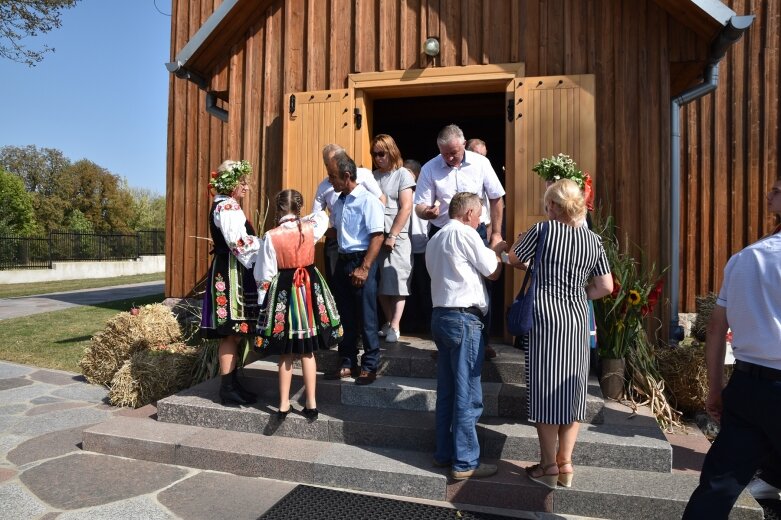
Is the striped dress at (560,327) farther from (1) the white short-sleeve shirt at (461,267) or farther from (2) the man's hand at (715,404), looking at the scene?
(2) the man's hand at (715,404)

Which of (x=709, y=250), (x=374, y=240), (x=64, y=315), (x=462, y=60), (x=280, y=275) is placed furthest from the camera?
(x=64, y=315)

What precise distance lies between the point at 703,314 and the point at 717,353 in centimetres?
514

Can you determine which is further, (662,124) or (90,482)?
(662,124)

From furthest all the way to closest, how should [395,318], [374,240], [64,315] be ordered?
1. [64,315]
2. [395,318]
3. [374,240]

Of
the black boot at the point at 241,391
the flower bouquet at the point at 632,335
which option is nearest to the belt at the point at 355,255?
the black boot at the point at 241,391

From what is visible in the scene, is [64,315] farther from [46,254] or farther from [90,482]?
[46,254]

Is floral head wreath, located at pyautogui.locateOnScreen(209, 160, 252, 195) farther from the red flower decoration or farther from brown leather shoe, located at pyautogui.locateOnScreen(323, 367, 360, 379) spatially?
the red flower decoration

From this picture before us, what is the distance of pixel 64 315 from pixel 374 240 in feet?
27.7

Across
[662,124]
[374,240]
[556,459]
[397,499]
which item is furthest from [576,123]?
[397,499]

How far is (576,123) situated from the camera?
5.16 meters

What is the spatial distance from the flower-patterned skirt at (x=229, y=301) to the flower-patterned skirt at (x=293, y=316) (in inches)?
14.5

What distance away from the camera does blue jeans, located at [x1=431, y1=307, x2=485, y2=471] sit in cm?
336

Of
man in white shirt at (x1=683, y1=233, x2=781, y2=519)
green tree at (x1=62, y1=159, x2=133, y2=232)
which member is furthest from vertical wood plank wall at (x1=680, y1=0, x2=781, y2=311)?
green tree at (x1=62, y1=159, x2=133, y2=232)

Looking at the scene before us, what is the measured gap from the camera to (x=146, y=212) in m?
45.3
